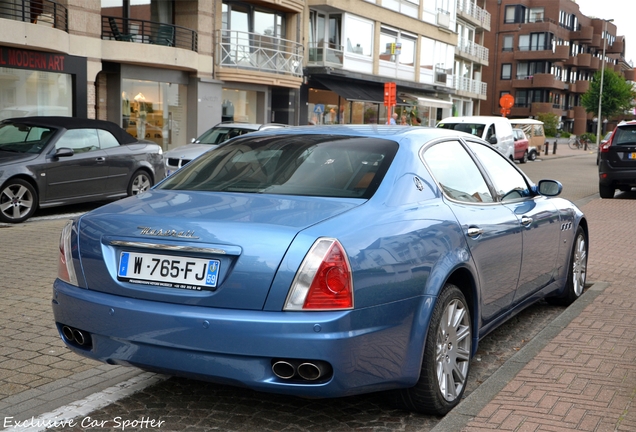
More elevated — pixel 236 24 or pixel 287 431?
pixel 236 24

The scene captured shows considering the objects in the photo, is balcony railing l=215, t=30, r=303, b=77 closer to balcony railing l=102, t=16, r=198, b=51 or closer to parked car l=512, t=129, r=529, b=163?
balcony railing l=102, t=16, r=198, b=51

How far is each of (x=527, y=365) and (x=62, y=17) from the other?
2059 centimetres

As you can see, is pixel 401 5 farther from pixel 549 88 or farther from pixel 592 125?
pixel 592 125

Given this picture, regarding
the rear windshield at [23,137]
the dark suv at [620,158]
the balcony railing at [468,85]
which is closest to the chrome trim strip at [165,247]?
the rear windshield at [23,137]

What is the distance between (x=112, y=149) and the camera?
536 inches

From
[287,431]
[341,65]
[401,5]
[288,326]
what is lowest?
[287,431]

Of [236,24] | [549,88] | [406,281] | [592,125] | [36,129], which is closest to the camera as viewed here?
[406,281]

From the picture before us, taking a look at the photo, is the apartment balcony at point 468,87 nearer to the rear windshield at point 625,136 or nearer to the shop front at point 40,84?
the shop front at point 40,84

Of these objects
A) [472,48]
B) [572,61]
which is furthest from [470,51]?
[572,61]

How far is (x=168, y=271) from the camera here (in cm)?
352

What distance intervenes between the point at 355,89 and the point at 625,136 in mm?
19791

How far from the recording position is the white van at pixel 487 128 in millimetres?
28812

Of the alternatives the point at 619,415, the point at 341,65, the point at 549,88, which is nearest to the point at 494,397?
the point at 619,415

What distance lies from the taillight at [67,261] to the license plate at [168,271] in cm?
35
